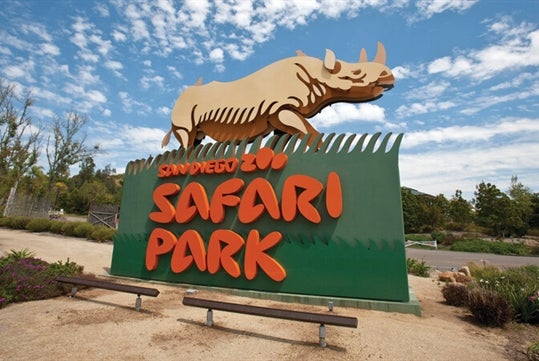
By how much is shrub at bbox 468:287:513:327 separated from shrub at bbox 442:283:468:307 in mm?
1069

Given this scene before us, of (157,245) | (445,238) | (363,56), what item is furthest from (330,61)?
(445,238)

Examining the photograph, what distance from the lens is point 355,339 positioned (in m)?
4.59

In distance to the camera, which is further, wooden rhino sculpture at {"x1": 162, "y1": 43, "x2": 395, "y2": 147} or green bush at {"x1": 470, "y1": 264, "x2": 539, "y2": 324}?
wooden rhino sculpture at {"x1": 162, "y1": 43, "x2": 395, "y2": 147}

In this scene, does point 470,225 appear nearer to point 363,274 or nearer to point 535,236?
point 535,236

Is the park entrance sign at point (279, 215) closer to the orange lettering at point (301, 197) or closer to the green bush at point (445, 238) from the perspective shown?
the orange lettering at point (301, 197)

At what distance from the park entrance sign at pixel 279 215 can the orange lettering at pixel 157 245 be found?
0.03m

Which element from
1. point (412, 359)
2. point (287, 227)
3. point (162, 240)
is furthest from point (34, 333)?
point (412, 359)

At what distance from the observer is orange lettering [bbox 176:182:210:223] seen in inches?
320

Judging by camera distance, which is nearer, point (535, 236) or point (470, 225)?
point (535, 236)

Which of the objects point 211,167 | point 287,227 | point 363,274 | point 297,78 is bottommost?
point 363,274

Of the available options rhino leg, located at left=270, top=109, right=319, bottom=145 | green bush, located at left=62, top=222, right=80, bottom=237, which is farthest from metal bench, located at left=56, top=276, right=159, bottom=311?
green bush, located at left=62, top=222, right=80, bottom=237

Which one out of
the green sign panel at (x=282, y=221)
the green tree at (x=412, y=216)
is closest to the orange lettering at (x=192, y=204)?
the green sign panel at (x=282, y=221)

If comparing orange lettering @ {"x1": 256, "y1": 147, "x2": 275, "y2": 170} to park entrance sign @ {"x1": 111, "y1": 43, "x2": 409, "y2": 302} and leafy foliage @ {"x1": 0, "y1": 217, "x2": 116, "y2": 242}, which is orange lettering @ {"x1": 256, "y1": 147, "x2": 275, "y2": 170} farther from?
leafy foliage @ {"x1": 0, "y1": 217, "x2": 116, "y2": 242}

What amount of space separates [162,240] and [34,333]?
412 cm
